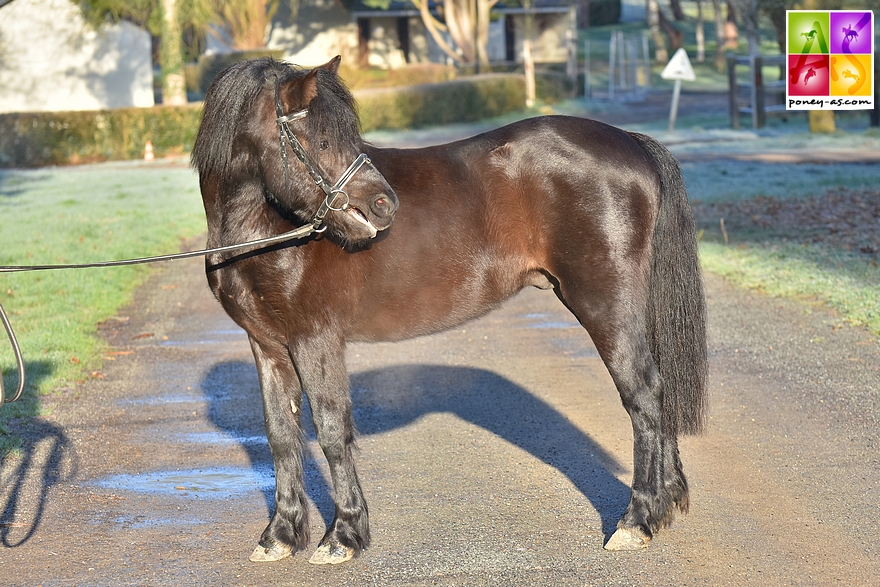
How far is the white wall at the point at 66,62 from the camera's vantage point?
3156 cm

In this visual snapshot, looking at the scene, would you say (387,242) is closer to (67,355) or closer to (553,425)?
(553,425)

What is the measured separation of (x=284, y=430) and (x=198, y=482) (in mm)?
1068

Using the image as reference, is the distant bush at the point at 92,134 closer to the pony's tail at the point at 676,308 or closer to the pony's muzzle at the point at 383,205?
the pony's tail at the point at 676,308

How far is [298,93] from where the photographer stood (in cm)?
406

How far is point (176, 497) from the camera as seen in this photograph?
5.14 meters

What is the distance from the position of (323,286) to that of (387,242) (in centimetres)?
39

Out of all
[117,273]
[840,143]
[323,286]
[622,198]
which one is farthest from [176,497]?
[840,143]

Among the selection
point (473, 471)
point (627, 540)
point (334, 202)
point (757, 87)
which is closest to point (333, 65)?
point (334, 202)

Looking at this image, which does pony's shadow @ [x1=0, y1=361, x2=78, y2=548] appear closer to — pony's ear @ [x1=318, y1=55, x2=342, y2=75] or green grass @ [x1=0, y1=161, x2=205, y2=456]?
green grass @ [x1=0, y1=161, x2=205, y2=456]

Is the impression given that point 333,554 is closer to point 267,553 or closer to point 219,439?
point 267,553

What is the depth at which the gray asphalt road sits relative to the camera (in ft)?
13.8

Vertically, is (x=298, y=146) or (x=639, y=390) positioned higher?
(x=298, y=146)

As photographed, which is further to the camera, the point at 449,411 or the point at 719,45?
the point at 719,45

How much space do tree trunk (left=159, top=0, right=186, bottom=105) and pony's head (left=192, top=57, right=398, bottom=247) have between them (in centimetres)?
2737
